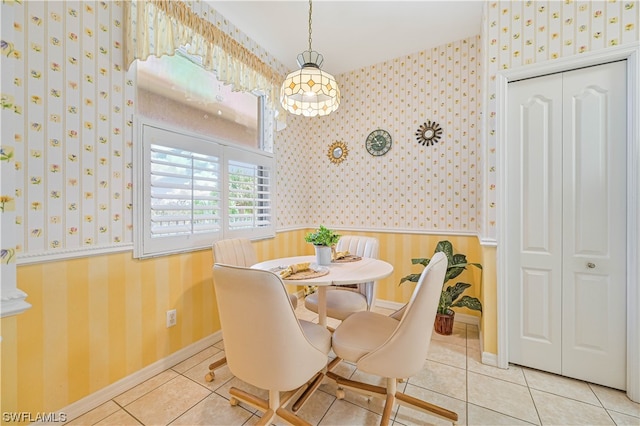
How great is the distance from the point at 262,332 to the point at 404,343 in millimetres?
657

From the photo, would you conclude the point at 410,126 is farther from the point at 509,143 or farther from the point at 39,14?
the point at 39,14

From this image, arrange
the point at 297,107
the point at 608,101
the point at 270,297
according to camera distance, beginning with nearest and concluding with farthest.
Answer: the point at 270,297 → the point at 608,101 → the point at 297,107

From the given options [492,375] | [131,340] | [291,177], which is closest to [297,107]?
[291,177]

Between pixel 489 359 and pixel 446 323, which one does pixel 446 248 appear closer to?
pixel 446 323

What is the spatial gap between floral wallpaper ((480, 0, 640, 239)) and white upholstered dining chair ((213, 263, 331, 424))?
1714 mm

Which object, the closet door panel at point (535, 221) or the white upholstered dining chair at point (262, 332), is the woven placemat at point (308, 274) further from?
the closet door panel at point (535, 221)

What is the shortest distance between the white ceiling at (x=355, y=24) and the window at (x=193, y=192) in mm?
1192

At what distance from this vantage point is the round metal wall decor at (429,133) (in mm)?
2826

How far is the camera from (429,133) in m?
2.87

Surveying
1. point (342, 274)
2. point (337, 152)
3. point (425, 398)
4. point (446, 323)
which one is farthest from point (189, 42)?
point (446, 323)

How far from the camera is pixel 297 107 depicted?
80.1 inches

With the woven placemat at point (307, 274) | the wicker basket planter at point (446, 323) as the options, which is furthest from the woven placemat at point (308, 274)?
the wicker basket planter at point (446, 323)

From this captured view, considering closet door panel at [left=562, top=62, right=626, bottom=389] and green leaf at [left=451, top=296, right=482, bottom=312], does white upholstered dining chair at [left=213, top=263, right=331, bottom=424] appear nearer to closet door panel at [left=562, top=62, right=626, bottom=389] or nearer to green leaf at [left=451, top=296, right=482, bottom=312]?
green leaf at [left=451, top=296, right=482, bottom=312]

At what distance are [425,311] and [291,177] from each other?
2465 mm
